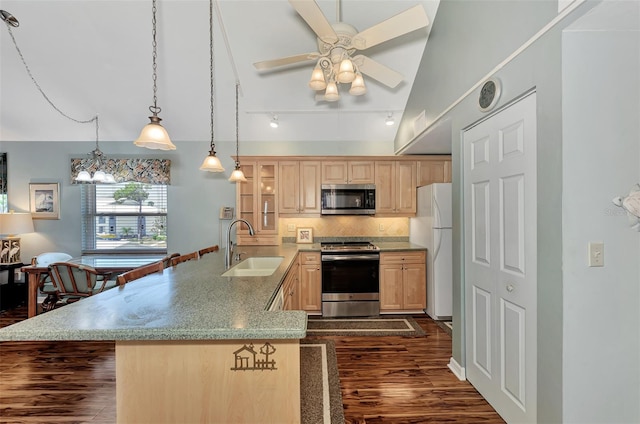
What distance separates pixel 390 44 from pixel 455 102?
3.66 ft

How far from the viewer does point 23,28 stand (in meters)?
2.76

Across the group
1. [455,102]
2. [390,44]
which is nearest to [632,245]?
[455,102]

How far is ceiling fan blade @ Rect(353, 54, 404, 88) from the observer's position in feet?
7.51

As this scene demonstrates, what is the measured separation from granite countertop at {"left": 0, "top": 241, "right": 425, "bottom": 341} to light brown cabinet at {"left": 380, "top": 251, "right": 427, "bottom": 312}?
237 centimetres

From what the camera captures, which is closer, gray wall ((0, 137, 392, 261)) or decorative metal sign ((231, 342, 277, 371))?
decorative metal sign ((231, 342, 277, 371))

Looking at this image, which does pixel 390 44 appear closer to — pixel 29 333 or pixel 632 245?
pixel 632 245

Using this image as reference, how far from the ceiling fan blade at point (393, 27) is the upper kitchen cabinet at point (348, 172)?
6.89ft

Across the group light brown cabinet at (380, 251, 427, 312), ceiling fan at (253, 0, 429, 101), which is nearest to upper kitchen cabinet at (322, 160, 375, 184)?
light brown cabinet at (380, 251, 427, 312)

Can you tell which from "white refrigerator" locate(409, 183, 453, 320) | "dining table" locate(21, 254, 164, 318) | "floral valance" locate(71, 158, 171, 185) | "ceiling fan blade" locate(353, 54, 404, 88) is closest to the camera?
"ceiling fan blade" locate(353, 54, 404, 88)

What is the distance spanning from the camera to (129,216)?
4406 millimetres

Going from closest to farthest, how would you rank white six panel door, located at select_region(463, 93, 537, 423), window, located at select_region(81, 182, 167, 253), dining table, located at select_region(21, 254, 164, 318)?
white six panel door, located at select_region(463, 93, 537, 423) → dining table, located at select_region(21, 254, 164, 318) → window, located at select_region(81, 182, 167, 253)

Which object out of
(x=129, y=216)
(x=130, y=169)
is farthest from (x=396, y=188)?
(x=129, y=216)

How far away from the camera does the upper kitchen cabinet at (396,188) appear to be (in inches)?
162

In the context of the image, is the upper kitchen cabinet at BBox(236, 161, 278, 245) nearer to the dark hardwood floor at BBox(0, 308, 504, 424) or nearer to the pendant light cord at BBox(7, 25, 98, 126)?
the dark hardwood floor at BBox(0, 308, 504, 424)
